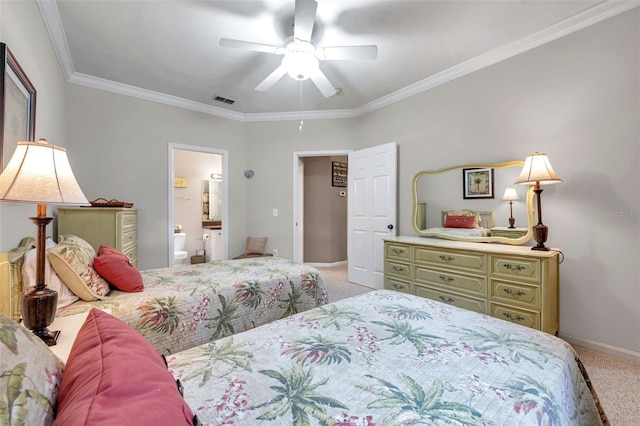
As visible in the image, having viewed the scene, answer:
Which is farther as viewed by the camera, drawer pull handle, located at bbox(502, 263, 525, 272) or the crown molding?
the crown molding

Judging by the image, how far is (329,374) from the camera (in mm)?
929

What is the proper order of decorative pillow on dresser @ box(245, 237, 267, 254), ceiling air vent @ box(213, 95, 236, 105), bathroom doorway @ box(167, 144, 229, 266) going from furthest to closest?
bathroom doorway @ box(167, 144, 229, 266) < decorative pillow on dresser @ box(245, 237, 267, 254) < ceiling air vent @ box(213, 95, 236, 105)

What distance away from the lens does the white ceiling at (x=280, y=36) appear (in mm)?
2201

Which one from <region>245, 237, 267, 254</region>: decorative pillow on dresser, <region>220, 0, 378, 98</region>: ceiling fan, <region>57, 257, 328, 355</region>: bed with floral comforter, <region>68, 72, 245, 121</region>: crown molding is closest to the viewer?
<region>57, 257, 328, 355</region>: bed with floral comforter

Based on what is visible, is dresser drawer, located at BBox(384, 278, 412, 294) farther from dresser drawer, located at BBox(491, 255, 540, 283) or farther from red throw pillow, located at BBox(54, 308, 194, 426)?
red throw pillow, located at BBox(54, 308, 194, 426)

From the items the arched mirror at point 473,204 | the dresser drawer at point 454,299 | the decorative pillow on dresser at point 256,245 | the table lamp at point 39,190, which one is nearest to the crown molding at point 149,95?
the decorative pillow on dresser at point 256,245

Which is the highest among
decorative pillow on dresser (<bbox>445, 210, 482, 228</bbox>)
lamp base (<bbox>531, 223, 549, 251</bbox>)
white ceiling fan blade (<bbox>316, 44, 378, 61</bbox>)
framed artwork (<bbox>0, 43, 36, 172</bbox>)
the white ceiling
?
the white ceiling

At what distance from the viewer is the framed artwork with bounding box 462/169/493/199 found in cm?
291

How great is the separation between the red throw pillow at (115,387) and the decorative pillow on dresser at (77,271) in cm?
118

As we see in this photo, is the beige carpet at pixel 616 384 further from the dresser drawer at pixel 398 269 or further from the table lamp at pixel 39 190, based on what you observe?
the table lamp at pixel 39 190

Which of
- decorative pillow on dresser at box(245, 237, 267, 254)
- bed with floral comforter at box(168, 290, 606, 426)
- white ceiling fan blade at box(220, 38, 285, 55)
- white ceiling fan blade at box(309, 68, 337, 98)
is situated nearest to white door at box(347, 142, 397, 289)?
white ceiling fan blade at box(309, 68, 337, 98)

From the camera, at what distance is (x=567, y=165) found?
244 centimetres

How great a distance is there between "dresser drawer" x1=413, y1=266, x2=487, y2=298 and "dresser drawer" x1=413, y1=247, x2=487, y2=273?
77mm

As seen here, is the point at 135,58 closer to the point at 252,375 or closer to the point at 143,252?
the point at 143,252
